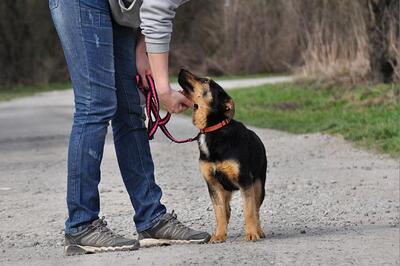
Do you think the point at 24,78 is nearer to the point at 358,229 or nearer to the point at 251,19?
the point at 251,19

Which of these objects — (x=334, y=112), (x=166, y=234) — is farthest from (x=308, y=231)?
(x=334, y=112)

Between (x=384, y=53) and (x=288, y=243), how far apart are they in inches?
542

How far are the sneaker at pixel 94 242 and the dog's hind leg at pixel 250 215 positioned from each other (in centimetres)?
78

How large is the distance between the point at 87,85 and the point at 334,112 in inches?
468

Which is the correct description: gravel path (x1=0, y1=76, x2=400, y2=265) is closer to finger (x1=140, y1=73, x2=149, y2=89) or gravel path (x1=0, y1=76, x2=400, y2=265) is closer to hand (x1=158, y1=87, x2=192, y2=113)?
hand (x1=158, y1=87, x2=192, y2=113)

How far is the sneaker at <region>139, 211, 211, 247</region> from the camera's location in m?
5.66

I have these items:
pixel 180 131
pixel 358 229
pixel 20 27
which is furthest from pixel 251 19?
pixel 358 229

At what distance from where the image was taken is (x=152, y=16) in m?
5.21

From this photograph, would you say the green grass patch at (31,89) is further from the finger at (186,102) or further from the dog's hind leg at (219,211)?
the finger at (186,102)

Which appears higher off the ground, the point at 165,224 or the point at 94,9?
the point at 94,9

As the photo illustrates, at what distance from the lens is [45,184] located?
9.24 m

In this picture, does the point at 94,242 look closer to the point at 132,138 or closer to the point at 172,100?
the point at 132,138

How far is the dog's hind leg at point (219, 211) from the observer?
592 cm

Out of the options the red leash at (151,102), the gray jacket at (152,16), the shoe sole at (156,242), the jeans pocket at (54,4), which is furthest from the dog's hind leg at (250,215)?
the jeans pocket at (54,4)
